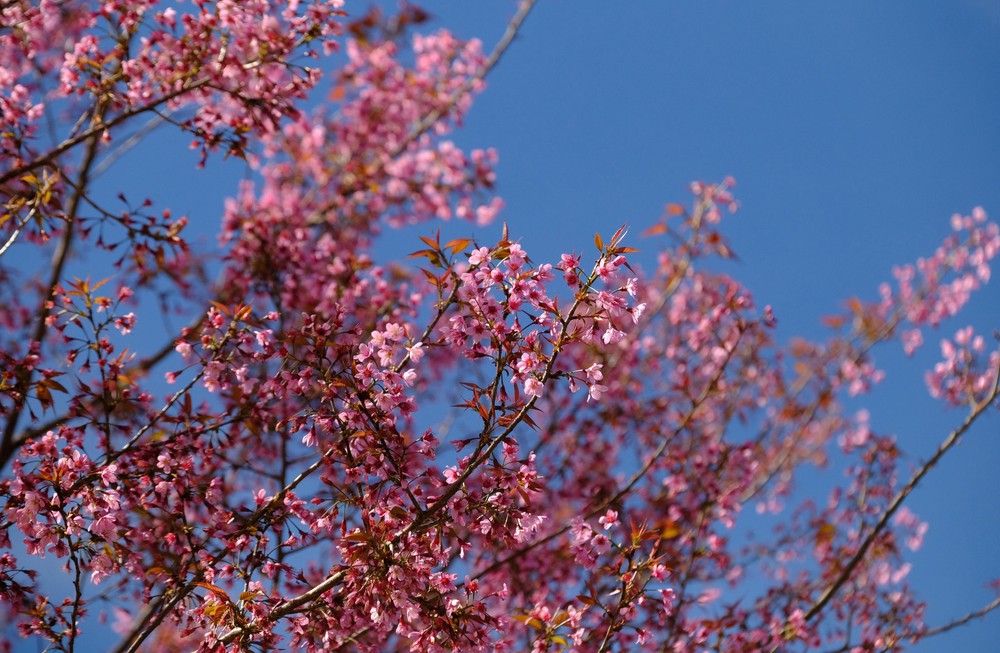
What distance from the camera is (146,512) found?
3727mm

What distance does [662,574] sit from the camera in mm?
3516

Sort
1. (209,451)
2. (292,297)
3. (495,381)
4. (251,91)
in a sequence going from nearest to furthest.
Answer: (495,381), (209,451), (251,91), (292,297)

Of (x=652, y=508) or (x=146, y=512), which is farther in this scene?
(x=652, y=508)

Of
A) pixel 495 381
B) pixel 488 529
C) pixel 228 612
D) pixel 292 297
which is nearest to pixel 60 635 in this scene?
pixel 228 612

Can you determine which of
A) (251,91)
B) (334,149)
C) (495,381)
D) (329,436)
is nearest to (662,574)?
(495,381)

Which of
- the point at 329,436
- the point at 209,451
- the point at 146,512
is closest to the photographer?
the point at 329,436

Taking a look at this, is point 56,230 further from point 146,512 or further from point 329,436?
point 329,436

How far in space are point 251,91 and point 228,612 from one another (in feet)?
9.42

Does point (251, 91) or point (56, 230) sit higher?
point (251, 91)

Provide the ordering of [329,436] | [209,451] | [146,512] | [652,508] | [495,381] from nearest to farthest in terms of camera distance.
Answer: [495,381], [329,436], [146,512], [209,451], [652,508]

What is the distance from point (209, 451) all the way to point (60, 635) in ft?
3.36

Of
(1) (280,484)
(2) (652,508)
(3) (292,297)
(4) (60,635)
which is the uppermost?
(3) (292,297)

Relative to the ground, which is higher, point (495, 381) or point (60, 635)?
point (495, 381)

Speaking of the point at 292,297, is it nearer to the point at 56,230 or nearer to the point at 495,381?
the point at 56,230
